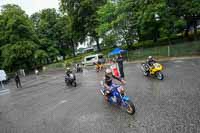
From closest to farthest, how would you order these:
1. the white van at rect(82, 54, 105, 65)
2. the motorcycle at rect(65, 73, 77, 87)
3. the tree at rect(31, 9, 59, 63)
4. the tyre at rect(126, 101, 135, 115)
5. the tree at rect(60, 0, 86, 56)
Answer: the tyre at rect(126, 101, 135, 115)
the motorcycle at rect(65, 73, 77, 87)
the white van at rect(82, 54, 105, 65)
the tree at rect(60, 0, 86, 56)
the tree at rect(31, 9, 59, 63)

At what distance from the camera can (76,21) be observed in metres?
47.4

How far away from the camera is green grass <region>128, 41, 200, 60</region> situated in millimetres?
24578

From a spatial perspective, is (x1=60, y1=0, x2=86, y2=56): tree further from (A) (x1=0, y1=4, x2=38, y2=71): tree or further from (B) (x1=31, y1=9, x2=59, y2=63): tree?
(A) (x1=0, y1=4, x2=38, y2=71): tree

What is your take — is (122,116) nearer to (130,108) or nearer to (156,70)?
(130,108)

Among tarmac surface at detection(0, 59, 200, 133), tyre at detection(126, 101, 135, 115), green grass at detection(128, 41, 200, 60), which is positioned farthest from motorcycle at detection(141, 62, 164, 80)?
green grass at detection(128, 41, 200, 60)

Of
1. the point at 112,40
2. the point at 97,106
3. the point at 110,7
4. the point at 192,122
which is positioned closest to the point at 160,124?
the point at 192,122

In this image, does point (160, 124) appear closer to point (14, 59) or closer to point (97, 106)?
point (97, 106)

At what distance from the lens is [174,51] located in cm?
2662

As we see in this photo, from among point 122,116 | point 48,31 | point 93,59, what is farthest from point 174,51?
point 48,31

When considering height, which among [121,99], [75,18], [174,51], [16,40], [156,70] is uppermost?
[75,18]

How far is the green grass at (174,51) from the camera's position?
2458 centimetres

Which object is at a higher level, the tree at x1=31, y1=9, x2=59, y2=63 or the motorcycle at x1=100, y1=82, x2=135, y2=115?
the tree at x1=31, y1=9, x2=59, y2=63

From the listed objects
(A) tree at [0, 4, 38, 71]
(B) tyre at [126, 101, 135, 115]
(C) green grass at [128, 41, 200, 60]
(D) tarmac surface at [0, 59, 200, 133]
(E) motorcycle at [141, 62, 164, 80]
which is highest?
(A) tree at [0, 4, 38, 71]

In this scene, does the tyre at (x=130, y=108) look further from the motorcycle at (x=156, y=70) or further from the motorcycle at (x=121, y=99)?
the motorcycle at (x=156, y=70)
